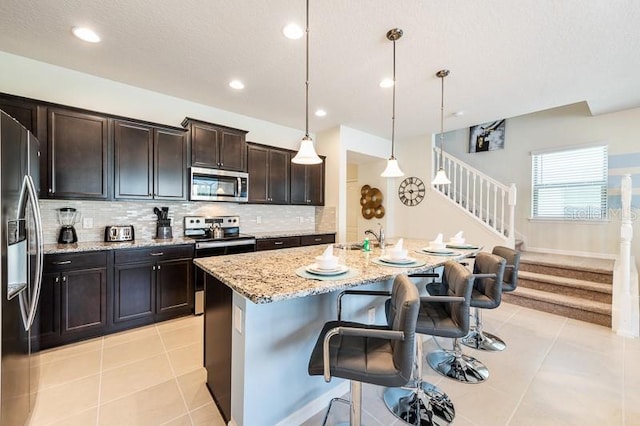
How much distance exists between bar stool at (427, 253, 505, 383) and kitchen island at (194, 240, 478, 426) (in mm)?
501

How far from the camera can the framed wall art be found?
5316 millimetres

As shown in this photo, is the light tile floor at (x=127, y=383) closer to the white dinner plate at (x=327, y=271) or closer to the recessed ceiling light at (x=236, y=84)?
the white dinner plate at (x=327, y=271)

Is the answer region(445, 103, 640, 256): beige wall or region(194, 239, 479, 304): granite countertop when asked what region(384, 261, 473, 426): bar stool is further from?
region(445, 103, 640, 256): beige wall

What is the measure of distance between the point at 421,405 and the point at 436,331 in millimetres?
574

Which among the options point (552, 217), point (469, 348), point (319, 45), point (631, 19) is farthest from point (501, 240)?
point (319, 45)

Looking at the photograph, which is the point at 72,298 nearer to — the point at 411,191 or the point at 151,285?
the point at 151,285

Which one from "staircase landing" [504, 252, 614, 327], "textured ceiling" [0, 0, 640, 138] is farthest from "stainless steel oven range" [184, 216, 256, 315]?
"staircase landing" [504, 252, 614, 327]

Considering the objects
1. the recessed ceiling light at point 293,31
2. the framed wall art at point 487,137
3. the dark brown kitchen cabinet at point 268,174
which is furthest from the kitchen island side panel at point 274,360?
the framed wall art at point 487,137

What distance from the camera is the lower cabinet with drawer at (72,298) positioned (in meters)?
2.39

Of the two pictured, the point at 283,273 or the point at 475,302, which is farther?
the point at 475,302

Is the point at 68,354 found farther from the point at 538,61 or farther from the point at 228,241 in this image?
the point at 538,61

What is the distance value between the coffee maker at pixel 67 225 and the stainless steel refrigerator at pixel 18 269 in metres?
1.19

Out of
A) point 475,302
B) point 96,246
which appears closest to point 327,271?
point 475,302

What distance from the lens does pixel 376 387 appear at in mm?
1994
